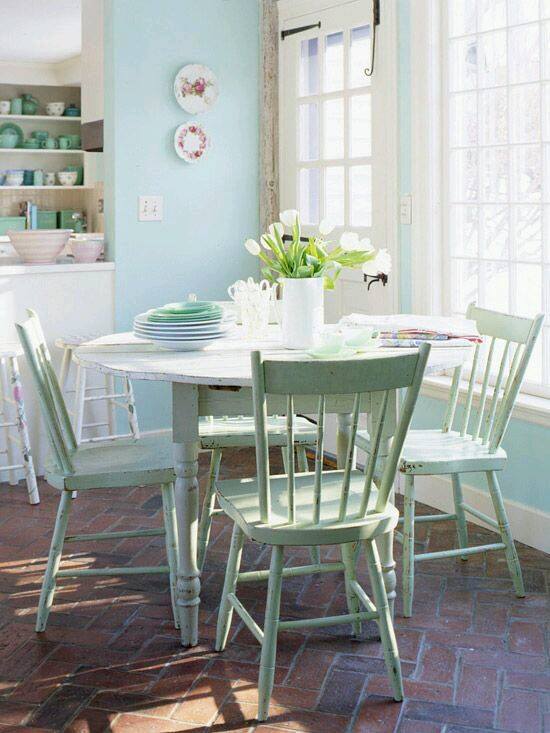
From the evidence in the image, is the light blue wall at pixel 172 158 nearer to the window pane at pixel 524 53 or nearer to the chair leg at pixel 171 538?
the window pane at pixel 524 53

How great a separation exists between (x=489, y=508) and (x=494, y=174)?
1.38 m

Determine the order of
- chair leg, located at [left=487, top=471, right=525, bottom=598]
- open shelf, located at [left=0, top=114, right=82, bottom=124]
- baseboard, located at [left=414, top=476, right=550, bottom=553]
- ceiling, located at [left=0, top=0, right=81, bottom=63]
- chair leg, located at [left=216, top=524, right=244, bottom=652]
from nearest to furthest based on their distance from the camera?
chair leg, located at [left=216, top=524, right=244, bottom=652]
chair leg, located at [left=487, top=471, right=525, bottom=598]
baseboard, located at [left=414, top=476, right=550, bottom=553]
ceiling, located at [left=0, top=0, right=81, bottom=63]
open shelf, located at [left=0, top=114, right=82, bottom=124]

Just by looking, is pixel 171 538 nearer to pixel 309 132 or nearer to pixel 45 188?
pixel 309 132

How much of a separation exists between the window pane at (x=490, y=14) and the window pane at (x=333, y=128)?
97 centimetres

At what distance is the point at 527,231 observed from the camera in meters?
3.95

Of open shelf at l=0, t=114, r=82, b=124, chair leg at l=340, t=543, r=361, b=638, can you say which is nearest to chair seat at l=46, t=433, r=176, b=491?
chair leg at l=340, t=543, r=361, b=638

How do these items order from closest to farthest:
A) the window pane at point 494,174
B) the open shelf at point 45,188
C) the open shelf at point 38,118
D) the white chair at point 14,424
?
the window pane at point 494,174, the white chair at point 14,424, the open shelf at point 45,188, the open shelf at point 38,118

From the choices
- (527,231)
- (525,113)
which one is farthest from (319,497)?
(525,113)

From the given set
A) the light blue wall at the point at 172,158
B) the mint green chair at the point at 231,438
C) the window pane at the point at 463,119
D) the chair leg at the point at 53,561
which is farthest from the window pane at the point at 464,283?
the chair leg at the point at 53,561

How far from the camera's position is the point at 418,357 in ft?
8.13

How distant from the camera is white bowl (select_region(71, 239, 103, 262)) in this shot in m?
4.98

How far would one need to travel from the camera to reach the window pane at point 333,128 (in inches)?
195

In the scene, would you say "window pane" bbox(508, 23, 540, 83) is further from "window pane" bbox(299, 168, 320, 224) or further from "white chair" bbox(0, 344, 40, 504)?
"white chair" bbox(0, 344, 40, 504)

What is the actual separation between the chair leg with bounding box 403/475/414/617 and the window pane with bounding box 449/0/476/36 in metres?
2.03
